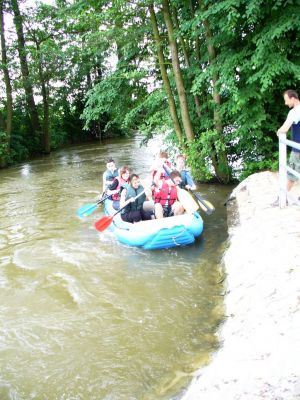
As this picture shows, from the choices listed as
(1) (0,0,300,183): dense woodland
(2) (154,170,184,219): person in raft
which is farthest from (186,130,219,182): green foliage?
(2) (154,170,184,219): person in raft

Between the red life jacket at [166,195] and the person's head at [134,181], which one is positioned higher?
the person's head at [134,181]

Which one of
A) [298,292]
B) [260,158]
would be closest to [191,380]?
[298,292]

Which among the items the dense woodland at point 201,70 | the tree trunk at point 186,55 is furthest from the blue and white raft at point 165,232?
the tree trunk at point 186,55

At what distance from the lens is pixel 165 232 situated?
612cm

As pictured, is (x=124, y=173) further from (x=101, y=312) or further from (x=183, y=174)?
(x=101, y=312)

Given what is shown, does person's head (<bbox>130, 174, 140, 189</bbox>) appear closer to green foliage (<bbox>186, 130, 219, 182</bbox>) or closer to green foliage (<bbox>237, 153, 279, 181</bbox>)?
green foliage (<bbox>186, 130, 219, 182</bbox>)

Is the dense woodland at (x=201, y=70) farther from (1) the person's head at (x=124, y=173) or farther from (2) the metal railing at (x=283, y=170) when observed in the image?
(2) the metal railing at (x=283, y=170)

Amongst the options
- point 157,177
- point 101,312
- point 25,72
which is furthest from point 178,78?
point 25,72

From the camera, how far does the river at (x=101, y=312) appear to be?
11.5 feet

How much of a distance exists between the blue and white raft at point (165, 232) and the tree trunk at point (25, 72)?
14439 millimetres

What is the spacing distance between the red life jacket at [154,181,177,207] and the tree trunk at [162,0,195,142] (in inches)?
123

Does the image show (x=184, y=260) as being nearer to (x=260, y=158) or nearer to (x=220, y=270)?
(x=220, y=270)

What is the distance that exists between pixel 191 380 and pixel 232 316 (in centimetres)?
79

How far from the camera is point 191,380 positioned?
3.20 meters
